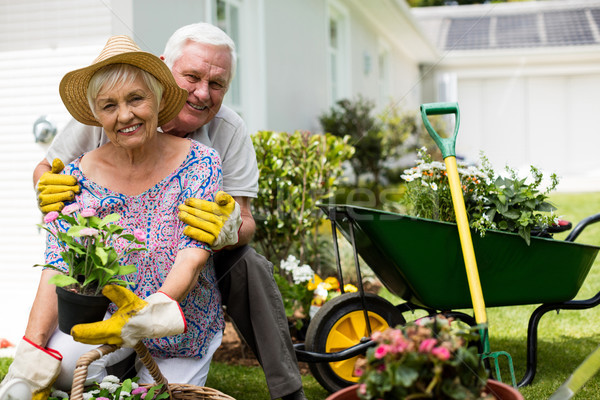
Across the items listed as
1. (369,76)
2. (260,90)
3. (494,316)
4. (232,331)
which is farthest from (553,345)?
(369,76)

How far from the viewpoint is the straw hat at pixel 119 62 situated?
1.89 m

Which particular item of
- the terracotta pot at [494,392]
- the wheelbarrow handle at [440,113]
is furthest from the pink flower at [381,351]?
the wheelbarrow handle at [440,113]

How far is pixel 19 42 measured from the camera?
12.2 ft

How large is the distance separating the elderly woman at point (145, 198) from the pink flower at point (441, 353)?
774 millimetres

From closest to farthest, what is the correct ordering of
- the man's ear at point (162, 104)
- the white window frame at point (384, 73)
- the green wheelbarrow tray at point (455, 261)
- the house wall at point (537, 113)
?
the man's ear at point (162, 104), the green wheelbarrow tray at point (455, 261), the white window frame at point (384, 73), the house wall at point (537, 113)

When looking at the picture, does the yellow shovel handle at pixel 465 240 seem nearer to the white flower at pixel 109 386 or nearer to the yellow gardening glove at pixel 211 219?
the yellow gardening glove at pixel 211 219

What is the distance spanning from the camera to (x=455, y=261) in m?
2.45

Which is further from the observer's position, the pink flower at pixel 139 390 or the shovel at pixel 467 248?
the shovel at pixel 467 248

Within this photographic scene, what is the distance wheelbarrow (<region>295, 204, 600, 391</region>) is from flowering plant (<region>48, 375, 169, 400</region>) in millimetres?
692

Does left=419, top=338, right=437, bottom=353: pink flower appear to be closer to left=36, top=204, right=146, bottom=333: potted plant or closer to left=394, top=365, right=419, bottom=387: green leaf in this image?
left=394, top=365, right=419, bottom=387: green leaf

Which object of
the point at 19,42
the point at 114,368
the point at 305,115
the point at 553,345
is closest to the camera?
the point at 114,368

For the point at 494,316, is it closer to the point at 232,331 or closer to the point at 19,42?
the point at 232,331

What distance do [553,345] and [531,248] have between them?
1060mm

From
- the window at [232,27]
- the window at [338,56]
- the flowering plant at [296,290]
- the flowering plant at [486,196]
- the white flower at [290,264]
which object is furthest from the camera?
the window at [338,56]
